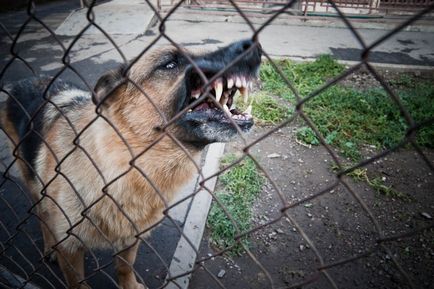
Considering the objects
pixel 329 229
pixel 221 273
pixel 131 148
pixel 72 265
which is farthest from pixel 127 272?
pixel 329 229

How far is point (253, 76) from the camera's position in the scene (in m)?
1.79

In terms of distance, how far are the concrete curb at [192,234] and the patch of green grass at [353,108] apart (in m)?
1.58

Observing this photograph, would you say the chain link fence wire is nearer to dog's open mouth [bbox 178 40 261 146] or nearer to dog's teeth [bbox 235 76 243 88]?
dog's open mouth [bbox 178 40 261 146]

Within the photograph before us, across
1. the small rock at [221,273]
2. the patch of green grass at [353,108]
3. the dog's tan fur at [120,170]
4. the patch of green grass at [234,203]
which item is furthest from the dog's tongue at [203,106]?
the patch of green grass at [353,108]

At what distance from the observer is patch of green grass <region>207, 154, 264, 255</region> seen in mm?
2990

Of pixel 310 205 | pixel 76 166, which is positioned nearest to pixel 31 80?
pixel 76 166

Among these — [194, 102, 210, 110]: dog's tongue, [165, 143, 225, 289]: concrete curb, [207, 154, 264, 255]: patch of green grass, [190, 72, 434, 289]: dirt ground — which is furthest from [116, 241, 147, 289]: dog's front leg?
[194, 102, 210, 110]: dog's tongue

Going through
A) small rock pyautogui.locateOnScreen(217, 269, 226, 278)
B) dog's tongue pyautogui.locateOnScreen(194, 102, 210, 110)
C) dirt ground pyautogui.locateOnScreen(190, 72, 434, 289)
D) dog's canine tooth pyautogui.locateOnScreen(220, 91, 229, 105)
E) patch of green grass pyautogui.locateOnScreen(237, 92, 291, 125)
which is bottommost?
small rock pyautogui.locateOnScreen(217, 269, 226, 278)

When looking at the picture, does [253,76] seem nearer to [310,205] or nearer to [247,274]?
[247,274]

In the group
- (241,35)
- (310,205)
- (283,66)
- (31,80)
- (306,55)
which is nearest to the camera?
(31,80)

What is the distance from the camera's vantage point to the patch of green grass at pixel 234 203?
299cm

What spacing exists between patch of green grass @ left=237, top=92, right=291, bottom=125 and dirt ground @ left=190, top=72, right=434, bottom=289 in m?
0.54

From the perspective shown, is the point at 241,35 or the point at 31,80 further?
the point at 241,35

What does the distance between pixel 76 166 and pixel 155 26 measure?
7885mm
